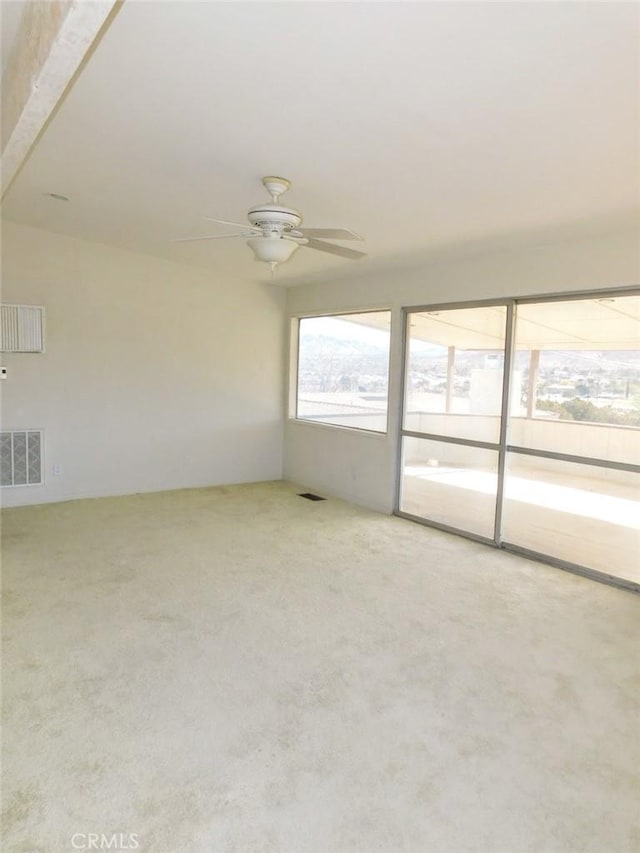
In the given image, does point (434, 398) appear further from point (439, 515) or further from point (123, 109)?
point (123, 109)

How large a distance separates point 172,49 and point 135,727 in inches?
107

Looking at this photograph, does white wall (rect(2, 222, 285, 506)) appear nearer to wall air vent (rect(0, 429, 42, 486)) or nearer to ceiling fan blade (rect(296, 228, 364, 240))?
wall air vent (rect(0, 429, 42, 486))

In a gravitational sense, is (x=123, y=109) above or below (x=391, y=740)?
above

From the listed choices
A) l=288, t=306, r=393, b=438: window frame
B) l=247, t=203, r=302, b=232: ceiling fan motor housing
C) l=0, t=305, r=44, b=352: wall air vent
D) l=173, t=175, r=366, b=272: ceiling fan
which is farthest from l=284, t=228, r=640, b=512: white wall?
l=0, t=305, r=44, b=352: wall air vent

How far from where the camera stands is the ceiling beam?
1.49 meters

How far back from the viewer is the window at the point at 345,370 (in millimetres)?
5754

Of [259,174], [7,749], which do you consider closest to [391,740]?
[7,749]

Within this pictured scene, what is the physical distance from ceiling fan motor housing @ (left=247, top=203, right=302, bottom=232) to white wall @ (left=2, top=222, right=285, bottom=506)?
334 centimetres

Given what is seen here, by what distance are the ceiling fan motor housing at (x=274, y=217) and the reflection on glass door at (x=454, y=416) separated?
7.97 feet

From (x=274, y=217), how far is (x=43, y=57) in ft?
4.05

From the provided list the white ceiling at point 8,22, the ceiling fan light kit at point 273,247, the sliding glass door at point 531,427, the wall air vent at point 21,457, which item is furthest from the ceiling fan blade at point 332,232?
the wall air vent at point 21,457

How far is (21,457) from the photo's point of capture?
524 centimetres

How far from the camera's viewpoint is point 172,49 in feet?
6.68

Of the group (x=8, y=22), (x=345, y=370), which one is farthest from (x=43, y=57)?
(x=345, y=370)
